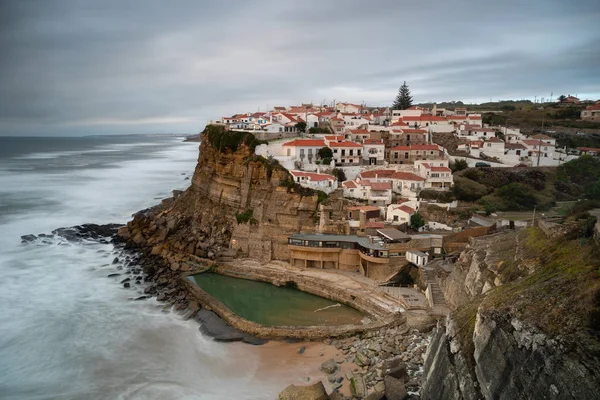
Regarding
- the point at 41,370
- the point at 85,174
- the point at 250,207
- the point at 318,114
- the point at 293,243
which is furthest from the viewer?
the point at 85,174

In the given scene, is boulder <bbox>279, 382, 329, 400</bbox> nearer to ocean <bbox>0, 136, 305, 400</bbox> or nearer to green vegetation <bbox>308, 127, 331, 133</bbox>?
ocean <bbox>0, 136, 305, 400</bbox>

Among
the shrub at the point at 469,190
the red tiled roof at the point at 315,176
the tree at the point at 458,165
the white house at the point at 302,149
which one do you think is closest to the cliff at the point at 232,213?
the red tiled roof at the point at 315,176

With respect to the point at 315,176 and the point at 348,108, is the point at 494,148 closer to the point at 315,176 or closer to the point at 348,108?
the point at 315,176

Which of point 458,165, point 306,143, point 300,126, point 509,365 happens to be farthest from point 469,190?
point 509,365

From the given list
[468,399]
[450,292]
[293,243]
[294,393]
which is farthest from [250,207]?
[468,399]

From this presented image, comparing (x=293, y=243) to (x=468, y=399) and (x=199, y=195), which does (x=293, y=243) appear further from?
(x=468, y=399)
